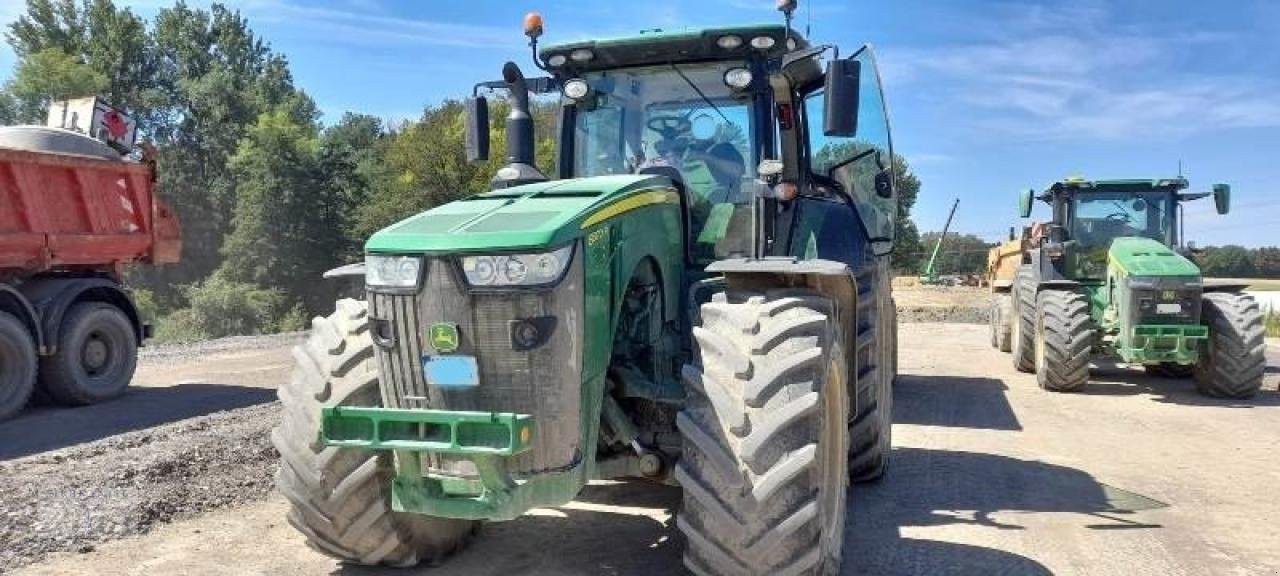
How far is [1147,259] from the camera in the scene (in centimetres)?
1120

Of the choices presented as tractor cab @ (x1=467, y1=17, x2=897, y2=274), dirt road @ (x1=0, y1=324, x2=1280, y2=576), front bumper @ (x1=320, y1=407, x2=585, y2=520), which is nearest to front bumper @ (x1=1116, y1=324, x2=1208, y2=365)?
dirt road @ (x1=0, y1=324, x2=1280, y2=576)

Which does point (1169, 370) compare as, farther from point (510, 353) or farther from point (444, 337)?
point (444, 337)

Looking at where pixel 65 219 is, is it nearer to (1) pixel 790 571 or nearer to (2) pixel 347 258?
(1) pixel 790 571

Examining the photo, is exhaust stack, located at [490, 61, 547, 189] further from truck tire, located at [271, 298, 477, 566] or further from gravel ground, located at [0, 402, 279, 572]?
gravel ground, located at [0, 402, 279, 572]

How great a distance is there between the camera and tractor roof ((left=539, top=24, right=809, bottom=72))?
529 centimetres

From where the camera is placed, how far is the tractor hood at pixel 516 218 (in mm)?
3693

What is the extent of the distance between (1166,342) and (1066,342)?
3.33 ft

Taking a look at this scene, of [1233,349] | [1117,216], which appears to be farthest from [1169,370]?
[1117,216]

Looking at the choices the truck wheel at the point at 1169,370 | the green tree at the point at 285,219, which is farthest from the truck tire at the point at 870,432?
the green tree at the point at 285,219

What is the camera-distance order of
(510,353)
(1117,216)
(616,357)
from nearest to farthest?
1. (510,353)
2. (616,357)
3. (1117,216)

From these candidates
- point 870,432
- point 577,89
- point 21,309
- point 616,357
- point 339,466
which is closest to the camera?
point 339,466

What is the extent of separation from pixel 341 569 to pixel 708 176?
2.76 metres

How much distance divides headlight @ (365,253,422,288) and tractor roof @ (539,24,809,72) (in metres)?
2.24

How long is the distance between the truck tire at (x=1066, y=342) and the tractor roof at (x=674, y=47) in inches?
272
